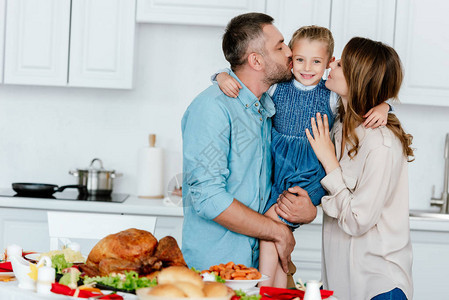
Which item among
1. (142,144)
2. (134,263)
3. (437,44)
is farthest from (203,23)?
(134,263)

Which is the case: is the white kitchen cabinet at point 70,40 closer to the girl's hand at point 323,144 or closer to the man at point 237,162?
the man at point 237,162

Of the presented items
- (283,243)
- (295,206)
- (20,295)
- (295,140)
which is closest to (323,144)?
(295,140)

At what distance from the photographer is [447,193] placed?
3795 millimetres

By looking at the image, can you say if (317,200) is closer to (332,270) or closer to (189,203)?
(332,270)

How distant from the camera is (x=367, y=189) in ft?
6.56

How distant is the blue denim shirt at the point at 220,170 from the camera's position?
6.60 feet

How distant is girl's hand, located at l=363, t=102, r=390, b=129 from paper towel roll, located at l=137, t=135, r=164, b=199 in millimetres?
1786

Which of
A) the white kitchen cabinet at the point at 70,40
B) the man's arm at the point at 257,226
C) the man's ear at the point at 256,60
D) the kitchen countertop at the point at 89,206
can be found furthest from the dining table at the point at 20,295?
the white kitchen cabinet at the point at 70,40

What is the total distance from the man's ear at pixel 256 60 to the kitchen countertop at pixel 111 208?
1.27 metres

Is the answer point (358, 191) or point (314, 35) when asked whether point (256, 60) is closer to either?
point (314, 35)

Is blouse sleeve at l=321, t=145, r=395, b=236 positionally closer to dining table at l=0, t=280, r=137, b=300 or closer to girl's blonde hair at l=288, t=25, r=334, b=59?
girl's blonde hair at l=288, t=25, r=334, b=59

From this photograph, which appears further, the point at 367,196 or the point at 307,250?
the point at 307,250

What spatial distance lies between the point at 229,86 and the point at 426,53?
5.96 feet

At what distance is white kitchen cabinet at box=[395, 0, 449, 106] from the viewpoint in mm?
3432
